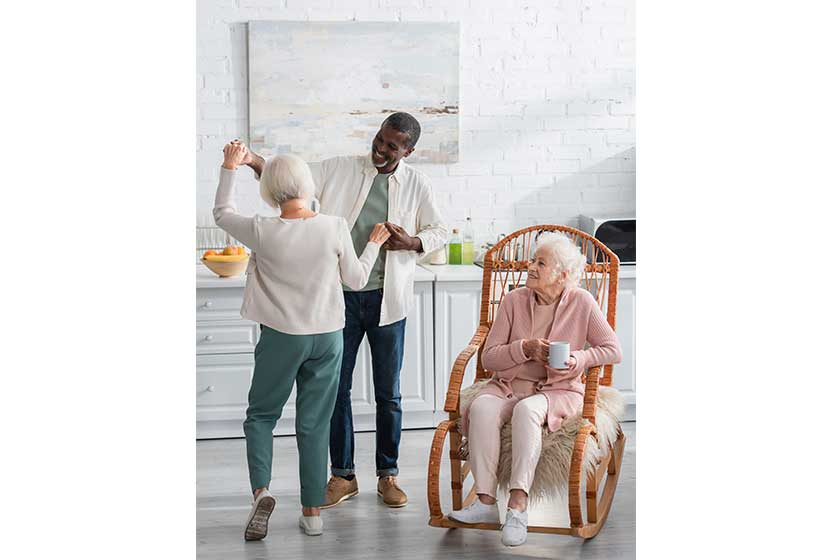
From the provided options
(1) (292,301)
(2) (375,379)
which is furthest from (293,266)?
(2) (375,379)

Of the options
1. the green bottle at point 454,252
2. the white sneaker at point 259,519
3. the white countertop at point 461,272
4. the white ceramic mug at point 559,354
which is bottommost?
the white sneaker at point 259,519

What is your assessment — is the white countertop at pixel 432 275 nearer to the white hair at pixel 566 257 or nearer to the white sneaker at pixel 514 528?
the white hair at pixel 566 257

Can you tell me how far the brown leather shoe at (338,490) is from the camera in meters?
3.10

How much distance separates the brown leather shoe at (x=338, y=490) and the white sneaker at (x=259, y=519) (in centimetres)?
32

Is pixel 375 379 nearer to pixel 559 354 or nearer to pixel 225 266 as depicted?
pixel 559 354

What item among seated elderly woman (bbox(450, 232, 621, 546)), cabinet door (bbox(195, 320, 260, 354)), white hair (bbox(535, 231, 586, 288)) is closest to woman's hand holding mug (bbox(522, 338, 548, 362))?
seated elderly woman (bbox(450, 232, 621, 546))

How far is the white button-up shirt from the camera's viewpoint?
9.71ft

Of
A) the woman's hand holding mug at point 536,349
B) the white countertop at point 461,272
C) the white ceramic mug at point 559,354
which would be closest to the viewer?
the white ceramic mug at point 559,354

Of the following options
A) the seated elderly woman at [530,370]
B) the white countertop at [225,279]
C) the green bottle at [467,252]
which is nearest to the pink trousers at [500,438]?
the seated elderly woman at [530,370]

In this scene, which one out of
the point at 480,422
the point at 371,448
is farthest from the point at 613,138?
the point at 480,422

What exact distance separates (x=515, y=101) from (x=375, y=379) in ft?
6.58
